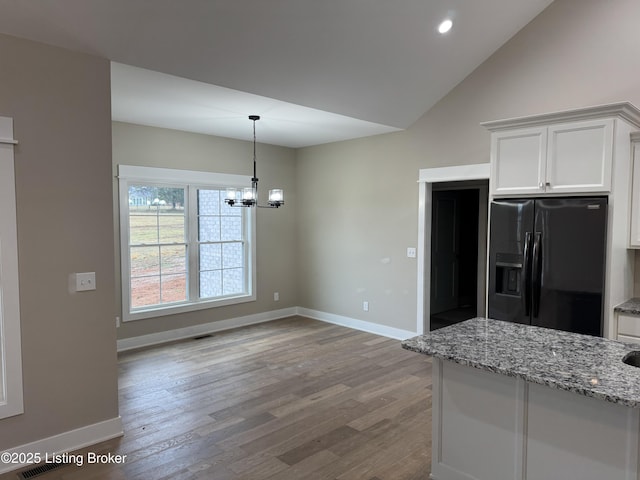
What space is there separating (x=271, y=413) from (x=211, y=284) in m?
2.88

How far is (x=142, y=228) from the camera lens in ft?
17.0

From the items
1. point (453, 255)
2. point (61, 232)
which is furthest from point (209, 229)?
point (453, 255)

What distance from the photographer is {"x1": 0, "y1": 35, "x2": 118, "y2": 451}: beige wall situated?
2.63 m

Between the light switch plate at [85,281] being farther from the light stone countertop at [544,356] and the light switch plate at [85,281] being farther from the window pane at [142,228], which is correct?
the window pane at [142,228]

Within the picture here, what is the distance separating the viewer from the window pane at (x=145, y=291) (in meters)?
5.12

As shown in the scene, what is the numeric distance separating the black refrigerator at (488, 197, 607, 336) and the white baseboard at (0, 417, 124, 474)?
3199mm

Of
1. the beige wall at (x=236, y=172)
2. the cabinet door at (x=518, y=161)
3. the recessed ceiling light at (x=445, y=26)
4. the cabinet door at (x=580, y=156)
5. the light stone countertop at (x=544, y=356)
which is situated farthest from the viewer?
the beige wall at (x=236, y=172)

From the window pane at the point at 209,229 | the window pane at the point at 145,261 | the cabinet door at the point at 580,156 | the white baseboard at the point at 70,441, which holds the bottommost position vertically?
the white baseboard at the point at 70,441

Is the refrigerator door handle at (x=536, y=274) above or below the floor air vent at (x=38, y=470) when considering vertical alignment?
above

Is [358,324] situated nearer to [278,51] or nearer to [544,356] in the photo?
[278,51]

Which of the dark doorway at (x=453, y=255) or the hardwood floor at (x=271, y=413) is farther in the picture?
the dark doorway at (x=453, y=255)

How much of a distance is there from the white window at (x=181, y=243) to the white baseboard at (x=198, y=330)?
0.27 metres

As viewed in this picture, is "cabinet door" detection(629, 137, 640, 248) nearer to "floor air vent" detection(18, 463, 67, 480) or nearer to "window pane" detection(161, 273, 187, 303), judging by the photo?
"floor air vent" detection(18, 463, 67, 480)

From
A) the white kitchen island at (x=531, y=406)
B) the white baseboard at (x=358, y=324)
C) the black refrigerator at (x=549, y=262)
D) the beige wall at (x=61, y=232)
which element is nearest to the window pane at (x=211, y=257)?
the white baseboard at (x=358, y=324)
